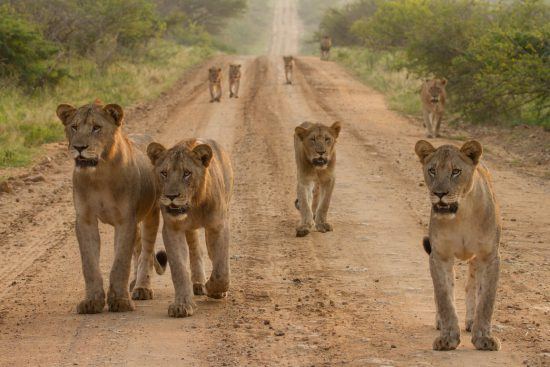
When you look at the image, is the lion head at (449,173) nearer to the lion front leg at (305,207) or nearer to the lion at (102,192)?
the lion at (102,192)

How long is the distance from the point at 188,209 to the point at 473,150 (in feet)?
6.50

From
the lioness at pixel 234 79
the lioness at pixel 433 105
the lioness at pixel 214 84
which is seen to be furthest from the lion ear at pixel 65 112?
the lioness at pixel 234 79

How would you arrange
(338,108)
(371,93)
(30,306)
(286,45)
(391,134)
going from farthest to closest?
1. (286,45)
2. (371,93)
3. (338,108)
4. (391,134)
5. (30,306)

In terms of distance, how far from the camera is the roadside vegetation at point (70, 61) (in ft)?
63.0

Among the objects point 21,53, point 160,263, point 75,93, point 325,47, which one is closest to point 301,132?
point 160,263

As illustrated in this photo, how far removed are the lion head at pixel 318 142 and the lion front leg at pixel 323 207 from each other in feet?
1.24

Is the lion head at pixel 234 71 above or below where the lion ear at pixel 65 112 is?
below

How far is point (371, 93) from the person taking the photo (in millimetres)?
30062

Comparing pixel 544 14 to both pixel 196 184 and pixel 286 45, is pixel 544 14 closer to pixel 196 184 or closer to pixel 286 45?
pixel 196 184

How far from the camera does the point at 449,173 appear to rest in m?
6.31

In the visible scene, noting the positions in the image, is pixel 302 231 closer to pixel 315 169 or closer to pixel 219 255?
A: pixel 315 169

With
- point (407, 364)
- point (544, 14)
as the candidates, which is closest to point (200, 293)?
point (407, 364)

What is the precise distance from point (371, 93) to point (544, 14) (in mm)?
7433

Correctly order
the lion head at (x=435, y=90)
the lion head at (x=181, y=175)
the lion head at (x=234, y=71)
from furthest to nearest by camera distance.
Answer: the lion head at (x=234, y=71)
the lion head at (x=435, y=90)
the lion head at (x=181, y=175)
